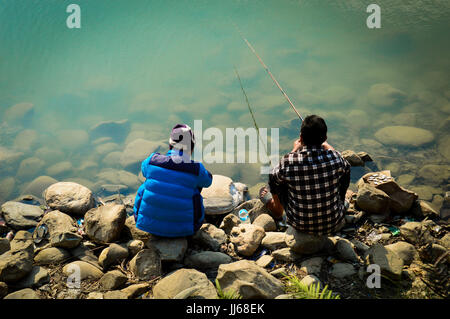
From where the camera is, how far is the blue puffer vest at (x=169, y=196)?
2.65 meters

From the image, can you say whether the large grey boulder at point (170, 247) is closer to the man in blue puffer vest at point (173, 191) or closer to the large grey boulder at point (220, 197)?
the man in blue puffer vest at point (173, 191)

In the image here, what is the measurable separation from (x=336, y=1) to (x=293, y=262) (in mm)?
12577

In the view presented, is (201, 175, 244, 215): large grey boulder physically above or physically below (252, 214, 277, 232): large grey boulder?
above

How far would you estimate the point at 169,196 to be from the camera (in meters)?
2.67

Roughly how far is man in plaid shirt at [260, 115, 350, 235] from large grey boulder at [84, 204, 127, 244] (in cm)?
174

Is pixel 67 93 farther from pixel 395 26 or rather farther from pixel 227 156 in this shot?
pixel 395 26

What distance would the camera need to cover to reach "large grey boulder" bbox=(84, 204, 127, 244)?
3102 mm

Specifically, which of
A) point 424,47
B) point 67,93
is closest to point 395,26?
point 424,47

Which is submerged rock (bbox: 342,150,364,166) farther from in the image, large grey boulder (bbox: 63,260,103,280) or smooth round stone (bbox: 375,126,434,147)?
large grey boulder (bbox: 63,260,103,280)

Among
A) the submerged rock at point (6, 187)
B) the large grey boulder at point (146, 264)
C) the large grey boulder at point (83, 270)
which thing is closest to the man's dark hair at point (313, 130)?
the large grey boulder at point (146, 264)

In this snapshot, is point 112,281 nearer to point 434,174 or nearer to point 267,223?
point 267,223

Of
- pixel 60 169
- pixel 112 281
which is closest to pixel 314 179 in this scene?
pixel 112 281

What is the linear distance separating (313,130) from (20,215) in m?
3.62

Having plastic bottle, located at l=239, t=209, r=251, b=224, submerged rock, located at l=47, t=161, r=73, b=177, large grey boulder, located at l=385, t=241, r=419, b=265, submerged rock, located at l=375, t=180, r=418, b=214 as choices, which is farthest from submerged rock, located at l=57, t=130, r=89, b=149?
large grey boulder, located at l=385, t=241, r=419, b=265
